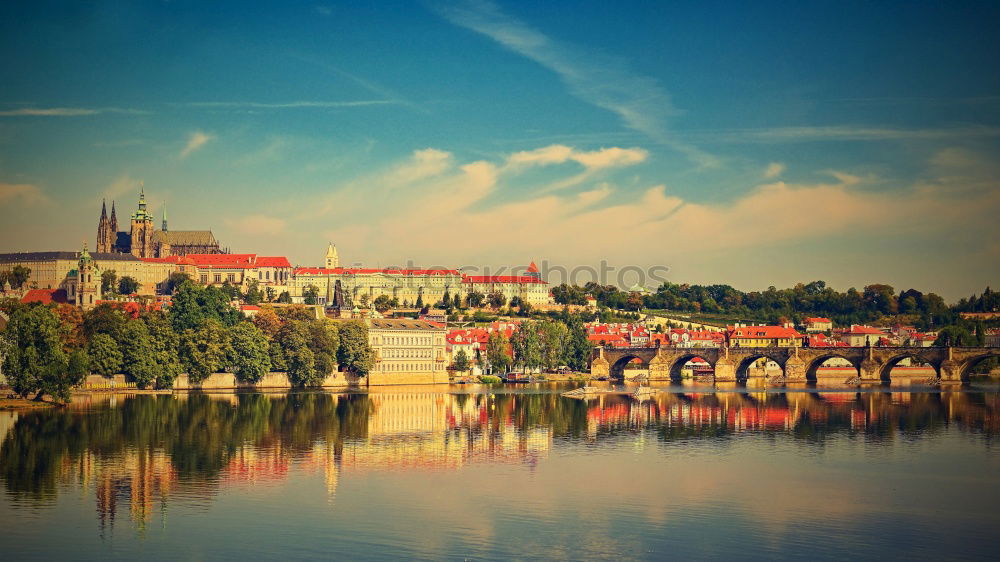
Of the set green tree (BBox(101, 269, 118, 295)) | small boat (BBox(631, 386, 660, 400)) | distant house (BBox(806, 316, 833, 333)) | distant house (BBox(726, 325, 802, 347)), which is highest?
green tree (BBox(101, 269, 118, 295))

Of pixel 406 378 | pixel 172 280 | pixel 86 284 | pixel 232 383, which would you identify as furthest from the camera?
pixel 172 280

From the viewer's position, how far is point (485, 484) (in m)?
37.8

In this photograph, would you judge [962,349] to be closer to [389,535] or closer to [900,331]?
[900,331]

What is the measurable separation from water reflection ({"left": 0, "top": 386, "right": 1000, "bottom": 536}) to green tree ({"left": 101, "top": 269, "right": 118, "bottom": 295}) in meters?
75.3

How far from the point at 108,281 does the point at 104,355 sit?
81.5 metres

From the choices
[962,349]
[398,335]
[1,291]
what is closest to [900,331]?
[962,349]

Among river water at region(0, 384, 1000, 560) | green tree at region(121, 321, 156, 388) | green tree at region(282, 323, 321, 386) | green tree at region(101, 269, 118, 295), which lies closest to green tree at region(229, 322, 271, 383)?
green tree at region(282, 323, 321, 386)

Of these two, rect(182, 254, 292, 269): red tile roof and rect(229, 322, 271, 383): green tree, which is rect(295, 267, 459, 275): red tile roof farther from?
rect(229, 322, 271, 383): green tree

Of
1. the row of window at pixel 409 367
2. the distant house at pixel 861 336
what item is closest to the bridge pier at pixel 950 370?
the row of window at pixel 409 367

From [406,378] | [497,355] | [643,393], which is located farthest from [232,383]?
[497,355]

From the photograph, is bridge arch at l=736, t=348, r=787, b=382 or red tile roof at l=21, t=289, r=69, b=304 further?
red tile roof at l=21, t=289, r=69, b=304

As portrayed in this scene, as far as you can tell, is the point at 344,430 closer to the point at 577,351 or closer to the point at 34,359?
the point at 34,359

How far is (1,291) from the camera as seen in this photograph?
137m

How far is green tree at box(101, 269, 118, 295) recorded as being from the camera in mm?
146637
